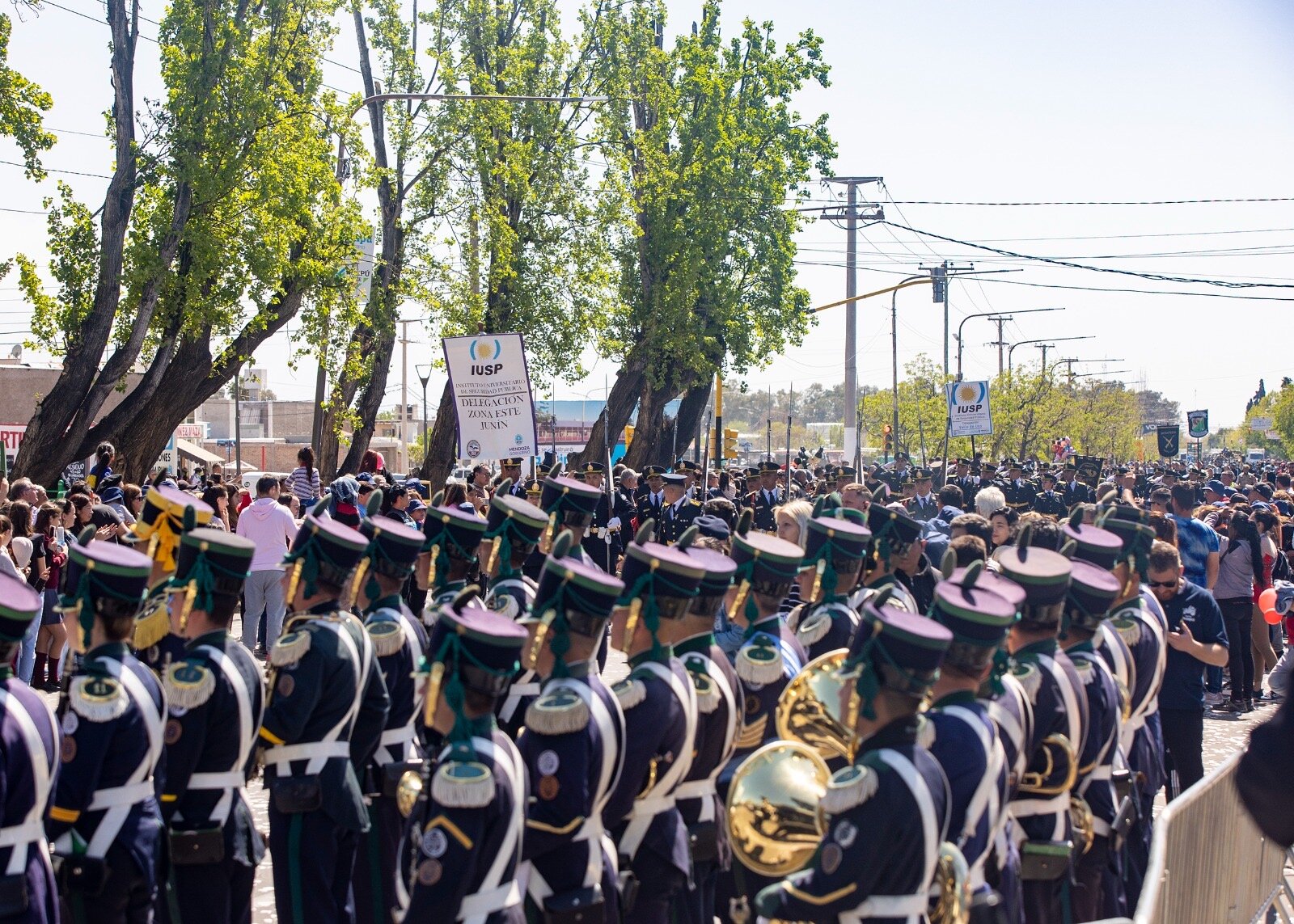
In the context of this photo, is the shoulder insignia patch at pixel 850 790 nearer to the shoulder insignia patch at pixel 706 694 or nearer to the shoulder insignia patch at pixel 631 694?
the shoulder insignia patch at pixel 631 694

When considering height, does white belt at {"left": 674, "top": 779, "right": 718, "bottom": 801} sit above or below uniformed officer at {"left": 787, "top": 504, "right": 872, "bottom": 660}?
below

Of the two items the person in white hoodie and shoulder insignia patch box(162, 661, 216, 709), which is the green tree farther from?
shoulder insignia patch box(162, 661, 216, 709)

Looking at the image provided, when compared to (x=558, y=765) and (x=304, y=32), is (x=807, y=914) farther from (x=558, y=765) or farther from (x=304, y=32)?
(x=304, y=32)

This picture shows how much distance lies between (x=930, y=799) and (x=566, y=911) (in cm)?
132

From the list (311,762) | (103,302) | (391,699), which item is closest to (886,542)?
(391,699)

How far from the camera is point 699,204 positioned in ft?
95.2

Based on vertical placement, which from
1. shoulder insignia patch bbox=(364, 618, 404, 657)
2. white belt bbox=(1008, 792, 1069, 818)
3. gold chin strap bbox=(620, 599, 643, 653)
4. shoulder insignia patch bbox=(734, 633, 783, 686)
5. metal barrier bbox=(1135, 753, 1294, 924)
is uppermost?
gold chin strap bbox=(620, 599, 643, 653)

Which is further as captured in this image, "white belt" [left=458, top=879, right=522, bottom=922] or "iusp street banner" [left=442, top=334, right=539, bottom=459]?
"iusp street banner" [left=442, top=334, right=539, bottom=459]

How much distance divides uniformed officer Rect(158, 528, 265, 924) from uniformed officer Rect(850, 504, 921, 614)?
3.79 m

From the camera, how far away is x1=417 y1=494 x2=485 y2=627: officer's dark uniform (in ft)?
22.3

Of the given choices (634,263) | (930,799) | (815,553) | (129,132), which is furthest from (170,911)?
(634,263)

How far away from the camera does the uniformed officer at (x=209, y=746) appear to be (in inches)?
189

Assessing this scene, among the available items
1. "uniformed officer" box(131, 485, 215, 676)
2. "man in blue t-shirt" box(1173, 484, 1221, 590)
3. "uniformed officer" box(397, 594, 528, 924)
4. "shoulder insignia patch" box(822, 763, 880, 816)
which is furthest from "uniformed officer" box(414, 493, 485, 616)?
"man in blue t-shirt" box(1173, 484, 1221, 590)

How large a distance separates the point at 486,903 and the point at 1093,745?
2594mm
